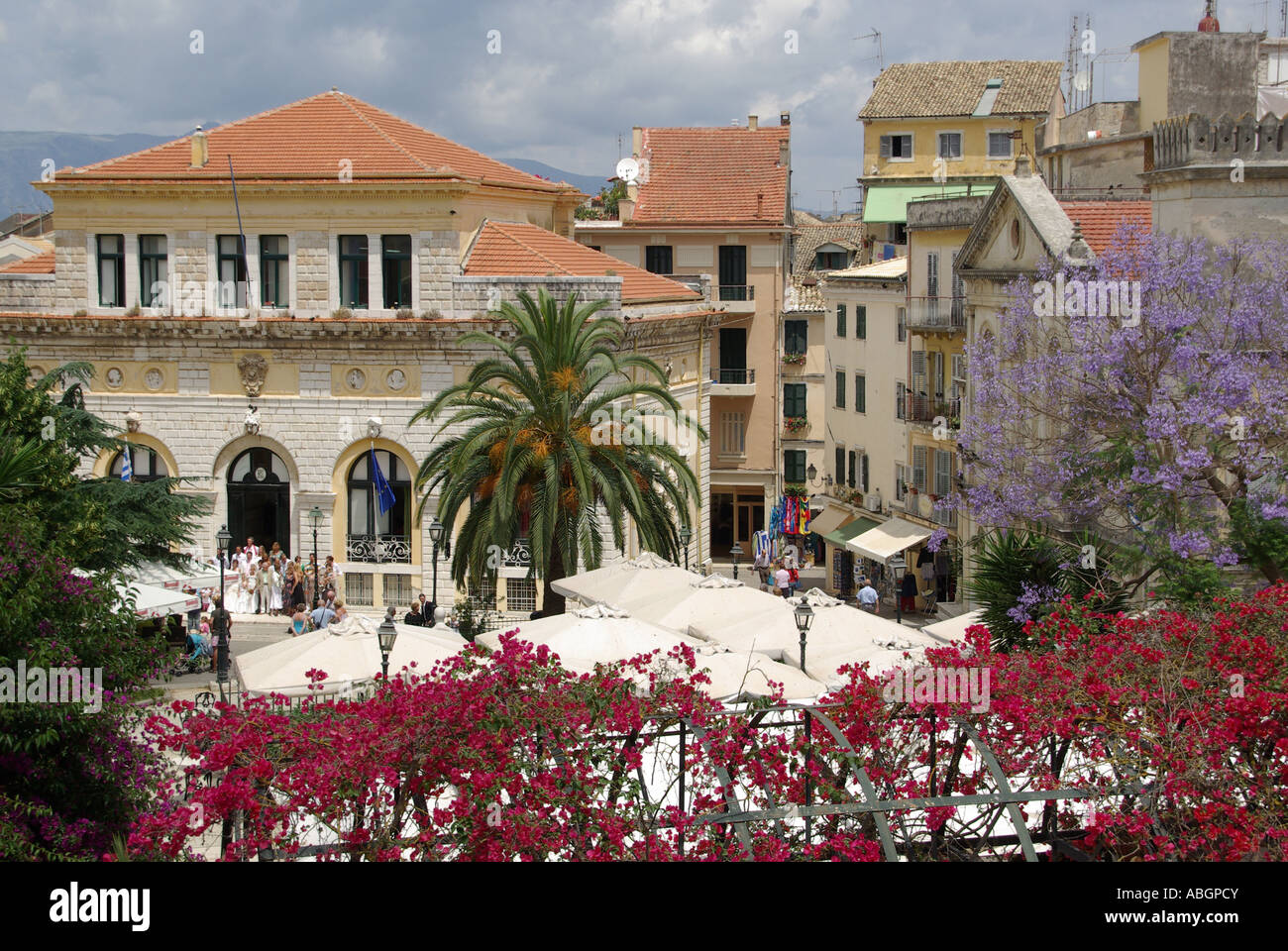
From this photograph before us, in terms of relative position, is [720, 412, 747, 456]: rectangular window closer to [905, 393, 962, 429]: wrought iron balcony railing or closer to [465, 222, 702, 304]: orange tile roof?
[905, 393, 962, 429]: wrought iron balcony railing

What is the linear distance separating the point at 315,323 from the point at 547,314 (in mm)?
10177

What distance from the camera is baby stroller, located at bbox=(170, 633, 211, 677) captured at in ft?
91.4

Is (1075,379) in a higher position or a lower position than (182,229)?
lower

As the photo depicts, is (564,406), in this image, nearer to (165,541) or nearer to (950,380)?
(165,541)

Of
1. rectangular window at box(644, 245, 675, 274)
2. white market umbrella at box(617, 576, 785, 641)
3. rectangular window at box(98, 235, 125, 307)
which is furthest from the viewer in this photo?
rectangular window at box(644, 245, 675, 274)

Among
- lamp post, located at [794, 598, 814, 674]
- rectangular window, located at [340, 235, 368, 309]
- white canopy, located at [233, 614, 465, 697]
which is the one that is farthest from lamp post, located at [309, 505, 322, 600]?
lamp post, located at [794, 598, 814, 674]

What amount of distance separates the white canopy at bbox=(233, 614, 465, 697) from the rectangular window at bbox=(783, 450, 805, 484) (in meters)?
35.0

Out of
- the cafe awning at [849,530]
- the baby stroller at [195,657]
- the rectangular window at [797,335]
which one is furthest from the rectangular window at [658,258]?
the baby stroller at [195,657]

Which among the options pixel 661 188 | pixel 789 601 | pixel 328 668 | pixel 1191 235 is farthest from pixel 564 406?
pixel 661 188

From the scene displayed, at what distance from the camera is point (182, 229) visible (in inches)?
1439

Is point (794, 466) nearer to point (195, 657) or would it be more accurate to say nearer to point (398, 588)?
point (398, 588)

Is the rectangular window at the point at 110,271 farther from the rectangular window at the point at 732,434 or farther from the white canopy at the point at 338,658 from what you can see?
the rectangular window at the point at 732,434

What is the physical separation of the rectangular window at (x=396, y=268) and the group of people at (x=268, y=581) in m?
6.09

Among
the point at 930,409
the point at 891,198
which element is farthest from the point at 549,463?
the point at 891,198
